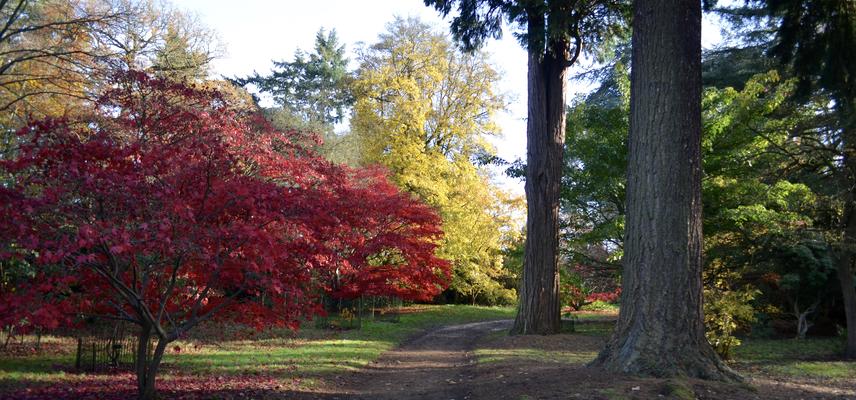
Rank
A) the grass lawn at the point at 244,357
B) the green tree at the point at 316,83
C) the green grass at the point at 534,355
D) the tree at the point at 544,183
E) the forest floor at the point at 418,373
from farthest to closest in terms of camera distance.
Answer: the green tree at the point at 316,83 → the tree at the point at 544,183 → the green grass at the point at 534,355 → the grass lawn at the point at 244,357 → the forest floor at the point at 418,373

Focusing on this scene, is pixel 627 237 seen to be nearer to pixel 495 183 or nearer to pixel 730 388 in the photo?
pixel 730 388

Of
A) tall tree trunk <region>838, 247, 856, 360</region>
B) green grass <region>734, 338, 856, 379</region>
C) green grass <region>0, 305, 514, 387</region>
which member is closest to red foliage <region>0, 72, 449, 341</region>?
green grass <region>0, 305, 514, 387</region>

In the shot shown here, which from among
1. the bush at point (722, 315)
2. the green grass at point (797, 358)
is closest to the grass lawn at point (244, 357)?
the bush at point (722, 315)

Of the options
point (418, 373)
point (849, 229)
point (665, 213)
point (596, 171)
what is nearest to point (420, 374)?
point (418, 373)

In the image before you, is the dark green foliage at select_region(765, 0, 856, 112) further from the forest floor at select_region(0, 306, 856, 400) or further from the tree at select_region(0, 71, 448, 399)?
the tree at select_region(0, 71, 448, 399)

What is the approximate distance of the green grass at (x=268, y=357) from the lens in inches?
389

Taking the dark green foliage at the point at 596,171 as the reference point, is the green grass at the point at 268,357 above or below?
below

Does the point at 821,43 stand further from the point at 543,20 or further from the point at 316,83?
the point at 316,83

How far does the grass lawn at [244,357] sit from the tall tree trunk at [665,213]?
4.94 metres

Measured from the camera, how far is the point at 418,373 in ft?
34.6

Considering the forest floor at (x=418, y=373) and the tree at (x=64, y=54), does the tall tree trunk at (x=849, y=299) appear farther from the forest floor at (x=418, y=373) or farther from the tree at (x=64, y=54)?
the tree at (x=64, y=54)

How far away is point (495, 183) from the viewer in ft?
112

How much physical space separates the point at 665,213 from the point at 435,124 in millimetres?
21192

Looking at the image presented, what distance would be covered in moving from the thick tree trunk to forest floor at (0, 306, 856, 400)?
826 mm
